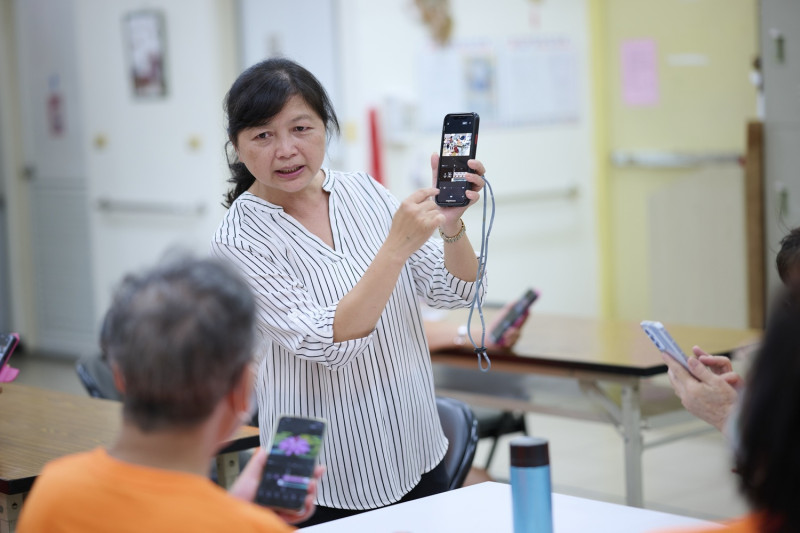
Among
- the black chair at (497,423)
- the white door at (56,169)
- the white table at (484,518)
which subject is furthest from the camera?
the white door at (56,169)

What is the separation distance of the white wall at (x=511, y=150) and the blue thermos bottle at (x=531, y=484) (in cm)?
437

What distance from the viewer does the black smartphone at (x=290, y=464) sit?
1.66 m

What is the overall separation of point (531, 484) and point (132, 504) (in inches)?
27.0

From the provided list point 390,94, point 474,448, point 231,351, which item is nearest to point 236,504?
point 231,351

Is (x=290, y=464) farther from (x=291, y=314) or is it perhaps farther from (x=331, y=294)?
(x=331, y=294)

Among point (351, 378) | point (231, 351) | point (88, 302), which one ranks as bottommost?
point (88, 302)

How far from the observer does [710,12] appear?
589 centimetres

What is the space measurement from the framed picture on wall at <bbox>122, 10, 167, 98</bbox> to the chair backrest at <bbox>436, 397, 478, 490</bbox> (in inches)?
178

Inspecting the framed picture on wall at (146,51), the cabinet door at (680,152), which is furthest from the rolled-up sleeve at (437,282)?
the framed picture on wall at (146,51)

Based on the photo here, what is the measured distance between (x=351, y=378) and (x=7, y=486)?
822 mm

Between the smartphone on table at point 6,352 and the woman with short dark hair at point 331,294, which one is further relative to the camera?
the smartphone on table at point 6,352

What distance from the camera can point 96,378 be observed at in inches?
146

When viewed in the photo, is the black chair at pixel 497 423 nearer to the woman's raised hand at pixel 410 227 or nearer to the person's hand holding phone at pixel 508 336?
the person's hand holding phone at pixel 508 336

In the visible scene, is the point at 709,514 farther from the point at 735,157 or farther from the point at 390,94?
the point at 390,94
